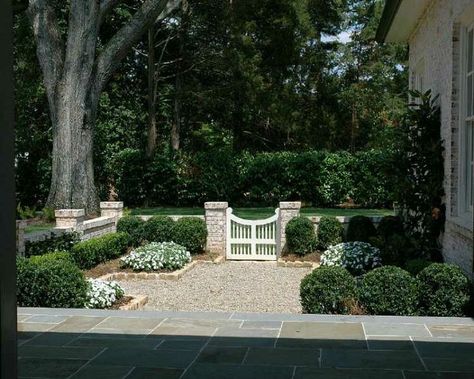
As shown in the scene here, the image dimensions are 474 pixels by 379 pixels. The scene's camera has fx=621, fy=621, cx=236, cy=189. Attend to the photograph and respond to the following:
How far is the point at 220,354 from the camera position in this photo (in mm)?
4195

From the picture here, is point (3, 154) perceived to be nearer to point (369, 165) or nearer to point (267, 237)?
point (267, 237)

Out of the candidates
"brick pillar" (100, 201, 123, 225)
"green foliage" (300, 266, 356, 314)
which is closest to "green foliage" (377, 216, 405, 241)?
"green foliage" (300, 266, 356, 314)

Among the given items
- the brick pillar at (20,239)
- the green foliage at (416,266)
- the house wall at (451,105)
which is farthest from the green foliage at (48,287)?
the house wall at (451,105)

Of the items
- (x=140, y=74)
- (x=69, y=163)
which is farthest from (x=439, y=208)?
(x=140, y=74)

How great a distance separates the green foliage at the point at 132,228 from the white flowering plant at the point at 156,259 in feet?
5.45

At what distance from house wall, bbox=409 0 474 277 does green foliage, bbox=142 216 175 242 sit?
6.44 meters

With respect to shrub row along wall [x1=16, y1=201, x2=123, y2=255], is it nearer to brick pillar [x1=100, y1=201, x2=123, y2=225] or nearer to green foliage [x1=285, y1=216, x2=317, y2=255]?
brick pillar [x1=100, y1=201, x2=123, y2=225]

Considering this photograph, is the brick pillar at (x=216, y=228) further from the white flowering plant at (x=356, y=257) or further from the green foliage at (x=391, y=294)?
the green foliage at (x=391, y=294)

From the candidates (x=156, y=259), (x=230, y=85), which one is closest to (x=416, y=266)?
(x=156, y=259)

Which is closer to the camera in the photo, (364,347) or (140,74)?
(364,347)

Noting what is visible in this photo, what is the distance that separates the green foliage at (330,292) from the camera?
20.5 feet

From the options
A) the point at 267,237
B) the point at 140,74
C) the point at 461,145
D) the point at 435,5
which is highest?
the point at 140,74

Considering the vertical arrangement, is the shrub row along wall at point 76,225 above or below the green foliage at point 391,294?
above

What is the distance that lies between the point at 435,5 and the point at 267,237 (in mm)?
6122
